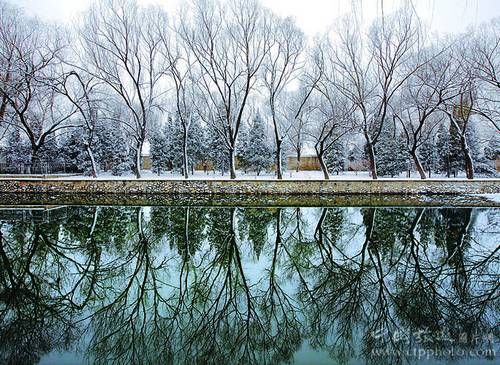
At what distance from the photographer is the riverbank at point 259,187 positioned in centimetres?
1859

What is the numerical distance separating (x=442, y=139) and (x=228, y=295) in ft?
105

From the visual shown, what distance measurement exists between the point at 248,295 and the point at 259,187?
13526 millimetres

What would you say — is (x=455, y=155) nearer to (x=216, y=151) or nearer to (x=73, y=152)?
(x=216, y=151)

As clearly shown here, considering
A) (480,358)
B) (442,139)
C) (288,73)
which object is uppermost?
(288,73)

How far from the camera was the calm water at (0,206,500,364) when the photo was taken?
3.92 m

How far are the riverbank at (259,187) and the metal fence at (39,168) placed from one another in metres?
9.19

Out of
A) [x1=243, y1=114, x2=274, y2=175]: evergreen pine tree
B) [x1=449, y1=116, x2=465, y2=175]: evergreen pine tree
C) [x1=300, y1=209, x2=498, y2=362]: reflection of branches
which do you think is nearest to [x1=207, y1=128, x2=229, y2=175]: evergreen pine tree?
[x1=243, y1=114, x2=274, y2=175]: evergreen pine tree

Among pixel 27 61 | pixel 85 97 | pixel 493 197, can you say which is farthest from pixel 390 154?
pixel 27 61

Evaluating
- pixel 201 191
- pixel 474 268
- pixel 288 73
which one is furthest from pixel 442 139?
pixel 474 268

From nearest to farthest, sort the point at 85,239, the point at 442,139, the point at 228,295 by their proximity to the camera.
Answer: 1. the point at 228,295
2. the point at 85,239
3. the point at 442,139

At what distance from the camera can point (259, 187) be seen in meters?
18.8

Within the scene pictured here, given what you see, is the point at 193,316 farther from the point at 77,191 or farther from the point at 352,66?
the point at 352,66

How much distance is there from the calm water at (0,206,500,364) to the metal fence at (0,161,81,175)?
21095mm

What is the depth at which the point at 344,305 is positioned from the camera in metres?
4.91
